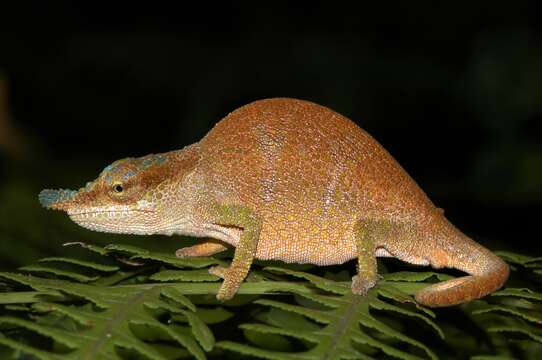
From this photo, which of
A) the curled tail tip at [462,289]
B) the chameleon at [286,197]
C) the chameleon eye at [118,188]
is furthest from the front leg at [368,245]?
the chameleon eye at [118,188]

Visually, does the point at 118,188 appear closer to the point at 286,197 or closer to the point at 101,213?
the point at 101,213

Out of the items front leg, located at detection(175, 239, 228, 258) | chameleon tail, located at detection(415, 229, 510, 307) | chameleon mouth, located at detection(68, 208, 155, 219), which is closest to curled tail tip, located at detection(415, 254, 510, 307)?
chameleon tail, located at detection(415, 229, 510, 307)

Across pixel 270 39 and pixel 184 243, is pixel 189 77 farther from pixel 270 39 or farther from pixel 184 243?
pixel 184 243

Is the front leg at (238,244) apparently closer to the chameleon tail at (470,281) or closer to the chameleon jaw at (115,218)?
the chameleon jaw at (115,218)

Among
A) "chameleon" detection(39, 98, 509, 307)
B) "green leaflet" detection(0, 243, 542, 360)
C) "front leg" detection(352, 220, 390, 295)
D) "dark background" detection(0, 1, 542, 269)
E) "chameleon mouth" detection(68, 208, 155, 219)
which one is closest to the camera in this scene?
"green leaflet" detection(0, 243, 542, 360)

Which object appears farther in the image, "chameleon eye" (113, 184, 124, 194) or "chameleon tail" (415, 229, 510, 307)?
"chameleon eye" (113, 184, 124, 194)

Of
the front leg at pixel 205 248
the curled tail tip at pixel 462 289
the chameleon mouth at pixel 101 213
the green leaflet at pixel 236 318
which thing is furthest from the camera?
the front leg at pixel 205 248

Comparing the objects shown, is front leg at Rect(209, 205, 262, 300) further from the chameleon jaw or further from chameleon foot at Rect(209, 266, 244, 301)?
the chameleon jaw
